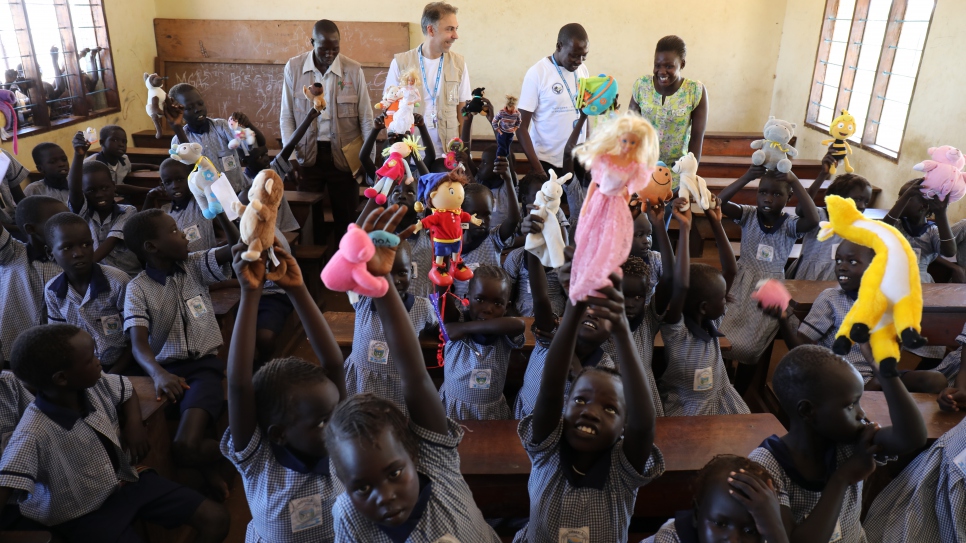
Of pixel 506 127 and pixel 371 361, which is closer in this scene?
pixel 371 361

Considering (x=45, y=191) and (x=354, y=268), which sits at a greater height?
(x=354, y=268)

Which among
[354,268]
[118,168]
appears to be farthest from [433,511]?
[118,168]

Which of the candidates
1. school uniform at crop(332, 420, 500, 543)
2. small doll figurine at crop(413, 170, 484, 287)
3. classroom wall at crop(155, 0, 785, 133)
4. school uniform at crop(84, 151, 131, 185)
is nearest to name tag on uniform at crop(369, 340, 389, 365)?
small doll figurine at crop(413, 170, 484, 287)

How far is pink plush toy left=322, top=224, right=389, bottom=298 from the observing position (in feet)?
3.98

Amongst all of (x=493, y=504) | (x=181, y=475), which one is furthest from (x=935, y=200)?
(x=181, y=475)

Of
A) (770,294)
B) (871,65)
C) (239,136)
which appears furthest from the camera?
(871,65)

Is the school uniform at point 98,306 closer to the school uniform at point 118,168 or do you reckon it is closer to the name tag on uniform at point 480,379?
the name tag on uniform at point 480,379

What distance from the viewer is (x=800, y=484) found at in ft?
5.12

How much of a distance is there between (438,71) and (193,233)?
1.89m

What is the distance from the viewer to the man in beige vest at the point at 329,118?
462cm

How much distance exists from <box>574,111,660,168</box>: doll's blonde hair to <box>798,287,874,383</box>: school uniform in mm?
1832

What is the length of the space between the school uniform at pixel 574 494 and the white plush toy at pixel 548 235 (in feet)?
1.56

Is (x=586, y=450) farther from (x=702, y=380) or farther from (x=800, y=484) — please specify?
(x=702, y=380)

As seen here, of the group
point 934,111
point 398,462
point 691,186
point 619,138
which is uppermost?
point 619,138
